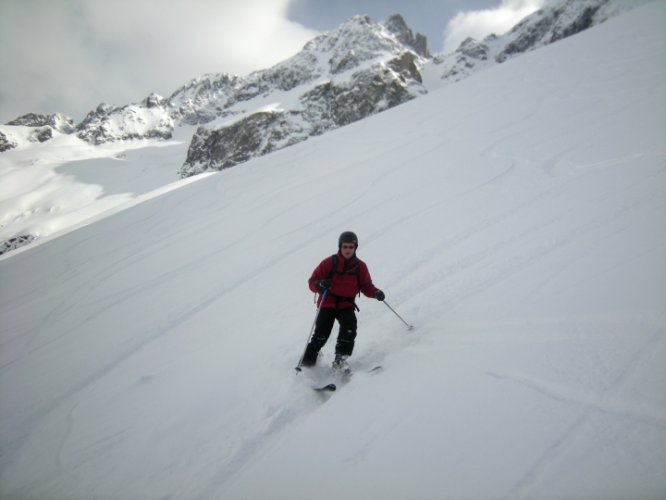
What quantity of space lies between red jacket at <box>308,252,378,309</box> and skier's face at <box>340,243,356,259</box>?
0.08 m

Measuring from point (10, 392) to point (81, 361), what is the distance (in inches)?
38.1

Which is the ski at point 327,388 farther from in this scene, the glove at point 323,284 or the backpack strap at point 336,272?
the glove at point 323,284

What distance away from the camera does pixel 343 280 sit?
375 centimetres

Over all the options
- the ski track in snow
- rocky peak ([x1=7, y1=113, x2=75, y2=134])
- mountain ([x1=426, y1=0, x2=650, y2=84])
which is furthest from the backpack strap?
rocky peak ([x1=7, y1=113, x2=75, y2=134])

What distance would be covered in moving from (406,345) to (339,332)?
31.6 inches

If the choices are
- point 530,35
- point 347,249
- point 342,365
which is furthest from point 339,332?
point 530,35

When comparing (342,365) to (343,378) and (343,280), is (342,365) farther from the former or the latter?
(343,280)

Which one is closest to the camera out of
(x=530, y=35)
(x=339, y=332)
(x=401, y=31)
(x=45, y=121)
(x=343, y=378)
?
(x=343, y=378)

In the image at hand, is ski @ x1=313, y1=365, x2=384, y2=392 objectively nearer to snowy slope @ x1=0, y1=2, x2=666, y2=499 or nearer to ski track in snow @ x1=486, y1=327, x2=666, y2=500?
snowy slope @ x1=0, y1=2, x2=666, y2=499

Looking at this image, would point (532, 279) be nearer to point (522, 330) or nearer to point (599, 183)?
point (522, 330)

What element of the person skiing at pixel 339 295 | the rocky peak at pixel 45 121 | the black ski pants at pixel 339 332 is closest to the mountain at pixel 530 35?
the person skiing at pixel 339 295

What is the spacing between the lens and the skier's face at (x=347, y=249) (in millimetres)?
3600

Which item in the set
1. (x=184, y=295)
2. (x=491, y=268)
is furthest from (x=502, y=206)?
(x=184, y=295)

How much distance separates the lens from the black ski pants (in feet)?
12.0
